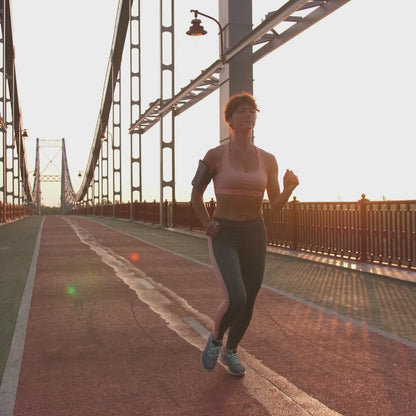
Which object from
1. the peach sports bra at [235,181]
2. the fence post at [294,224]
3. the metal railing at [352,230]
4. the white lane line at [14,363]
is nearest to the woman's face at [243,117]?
the peach sports bra at [235,181]

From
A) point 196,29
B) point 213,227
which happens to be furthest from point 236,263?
point 196,29

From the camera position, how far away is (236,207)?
12.7ft

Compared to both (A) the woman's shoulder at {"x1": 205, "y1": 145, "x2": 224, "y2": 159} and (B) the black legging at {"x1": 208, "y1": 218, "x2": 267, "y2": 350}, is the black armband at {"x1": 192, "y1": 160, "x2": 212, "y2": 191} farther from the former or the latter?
(B) the black legging at {"x1": 208, "y1": 218, "x2": 267, "y2": 350}

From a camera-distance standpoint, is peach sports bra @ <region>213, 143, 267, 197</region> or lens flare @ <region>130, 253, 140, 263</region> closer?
peach sports bra @ <region>213, 143, 267, 197</region>

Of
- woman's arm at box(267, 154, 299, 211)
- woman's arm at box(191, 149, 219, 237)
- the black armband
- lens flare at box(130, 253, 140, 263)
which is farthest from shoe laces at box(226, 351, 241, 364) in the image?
lens flare at box(130, 253, 140, 263)

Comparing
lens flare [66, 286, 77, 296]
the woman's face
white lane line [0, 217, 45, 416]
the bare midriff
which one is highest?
the woman's face

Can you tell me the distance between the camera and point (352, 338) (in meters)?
5.27

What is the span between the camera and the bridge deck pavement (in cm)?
355

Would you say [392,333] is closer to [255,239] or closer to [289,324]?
[289,324]

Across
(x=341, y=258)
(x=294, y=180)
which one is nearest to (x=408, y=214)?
(x=341, y=258)

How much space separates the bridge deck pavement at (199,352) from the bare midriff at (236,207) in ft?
3.69

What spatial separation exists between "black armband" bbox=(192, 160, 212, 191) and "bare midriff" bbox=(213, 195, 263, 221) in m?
0.13

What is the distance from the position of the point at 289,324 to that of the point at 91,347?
79.6 inches

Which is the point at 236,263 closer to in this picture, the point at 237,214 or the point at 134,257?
the point at 237,214
